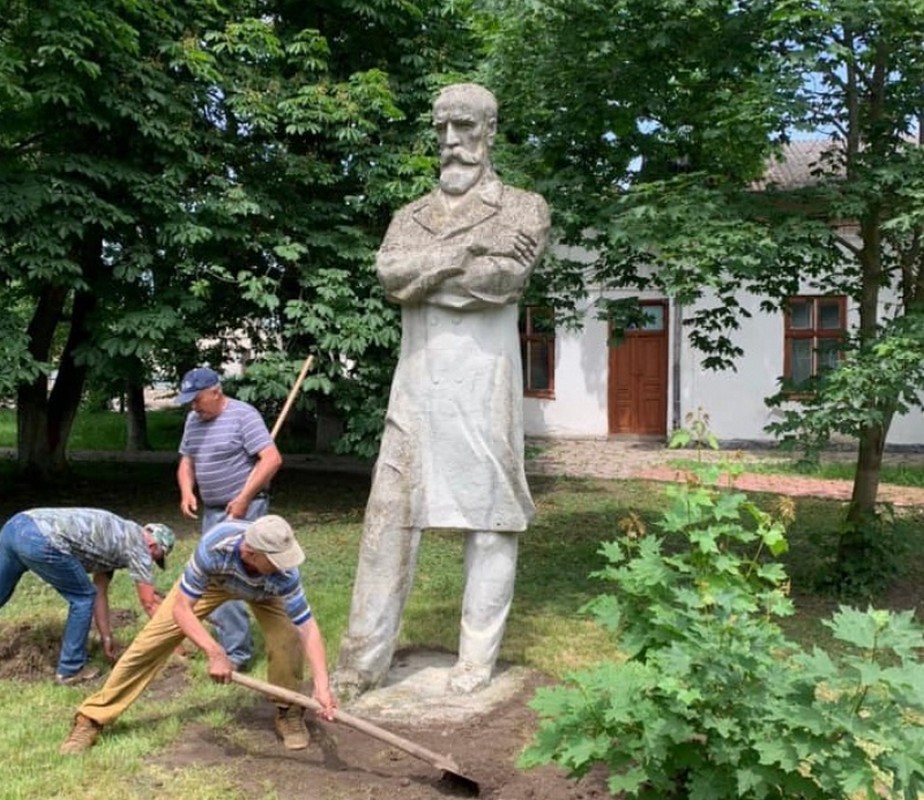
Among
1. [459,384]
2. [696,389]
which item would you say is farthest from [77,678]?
[696,389]

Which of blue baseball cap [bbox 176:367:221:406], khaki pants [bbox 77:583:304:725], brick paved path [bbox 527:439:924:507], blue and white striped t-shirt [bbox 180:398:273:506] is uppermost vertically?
blue baseball cap [bbox 176:367:221:406]

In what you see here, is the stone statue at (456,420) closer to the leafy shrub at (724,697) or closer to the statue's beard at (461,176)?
the statue's beard at (461,176)

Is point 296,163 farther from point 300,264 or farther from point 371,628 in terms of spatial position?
point 371,628

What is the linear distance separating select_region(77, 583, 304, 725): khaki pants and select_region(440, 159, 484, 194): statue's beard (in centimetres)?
215

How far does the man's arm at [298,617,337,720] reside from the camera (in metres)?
3.89

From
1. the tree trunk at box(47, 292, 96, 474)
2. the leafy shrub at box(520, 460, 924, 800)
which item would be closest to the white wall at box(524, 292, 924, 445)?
the tree trunk at box(47, 292, 96, 474)

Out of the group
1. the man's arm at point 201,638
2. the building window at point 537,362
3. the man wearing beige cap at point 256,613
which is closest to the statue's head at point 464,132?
the man wearing beige cap at point 256,613

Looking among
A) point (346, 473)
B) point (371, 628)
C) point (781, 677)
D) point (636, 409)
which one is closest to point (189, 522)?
point (346, 473)

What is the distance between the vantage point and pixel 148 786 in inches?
153

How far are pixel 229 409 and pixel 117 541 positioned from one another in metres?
0.93

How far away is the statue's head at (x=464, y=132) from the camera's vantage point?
15.3ft

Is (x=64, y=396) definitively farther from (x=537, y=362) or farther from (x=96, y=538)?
(x=537, y=362)

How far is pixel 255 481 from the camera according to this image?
5.30 meters

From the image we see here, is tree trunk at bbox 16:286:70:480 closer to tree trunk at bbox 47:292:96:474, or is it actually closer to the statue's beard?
tree trunk at bbox 47:292:96:474
